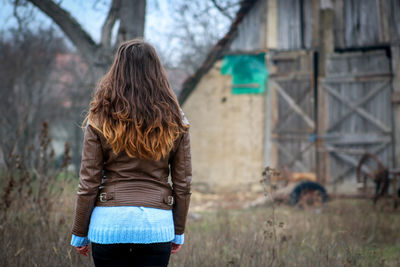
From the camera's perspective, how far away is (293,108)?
32.9 feet

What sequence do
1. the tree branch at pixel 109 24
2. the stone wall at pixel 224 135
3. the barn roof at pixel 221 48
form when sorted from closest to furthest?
the tree branch at pixel 109 24 → the stone wall at pixel 224 135 → the barn roof at pixel 221 48

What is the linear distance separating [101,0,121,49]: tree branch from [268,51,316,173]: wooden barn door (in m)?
4.71

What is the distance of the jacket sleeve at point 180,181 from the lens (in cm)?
228

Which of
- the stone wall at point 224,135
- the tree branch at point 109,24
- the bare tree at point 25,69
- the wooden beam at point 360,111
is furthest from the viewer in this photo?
the bare tree at point 25,69

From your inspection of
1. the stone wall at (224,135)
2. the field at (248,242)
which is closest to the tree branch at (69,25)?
the field at (248,242)

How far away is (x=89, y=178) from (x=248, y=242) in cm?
228

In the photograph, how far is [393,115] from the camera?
923 cm

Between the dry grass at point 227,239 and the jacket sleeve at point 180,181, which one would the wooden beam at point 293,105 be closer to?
the dry grass at point 227,239

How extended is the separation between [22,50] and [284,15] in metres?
7.72

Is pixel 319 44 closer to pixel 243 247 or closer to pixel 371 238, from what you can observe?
pixel 371 238

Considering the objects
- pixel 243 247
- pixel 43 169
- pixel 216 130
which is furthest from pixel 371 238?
pixel 216 130

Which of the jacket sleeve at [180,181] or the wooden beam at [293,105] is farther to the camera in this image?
the wooden beam at [293,105]

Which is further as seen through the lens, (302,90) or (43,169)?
(302,90)

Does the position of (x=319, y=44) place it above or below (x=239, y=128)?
above
